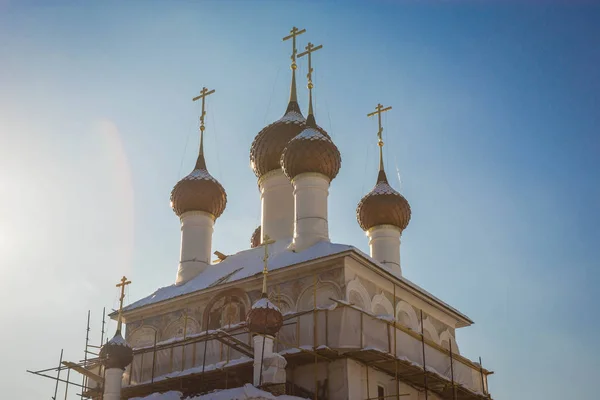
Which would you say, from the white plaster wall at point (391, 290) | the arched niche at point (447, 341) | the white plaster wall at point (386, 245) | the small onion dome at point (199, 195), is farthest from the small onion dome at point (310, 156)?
the arched niche at point (447, 341)

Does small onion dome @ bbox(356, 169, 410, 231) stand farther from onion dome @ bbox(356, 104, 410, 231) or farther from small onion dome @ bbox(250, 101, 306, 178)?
small onion dome @ bbox(250, 101, 306, 178)

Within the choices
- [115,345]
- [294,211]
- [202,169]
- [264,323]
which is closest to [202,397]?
[264,323]

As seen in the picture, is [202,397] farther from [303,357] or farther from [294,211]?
[294,211]

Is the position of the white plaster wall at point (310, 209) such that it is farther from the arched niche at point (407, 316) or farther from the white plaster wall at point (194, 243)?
the white plaster wall at point (194, 243)

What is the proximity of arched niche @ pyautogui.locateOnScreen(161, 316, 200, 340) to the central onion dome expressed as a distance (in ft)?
11.9

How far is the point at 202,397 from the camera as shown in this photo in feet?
56.0

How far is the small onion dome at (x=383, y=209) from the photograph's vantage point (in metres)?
24.5

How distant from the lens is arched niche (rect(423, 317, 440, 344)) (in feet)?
71.4

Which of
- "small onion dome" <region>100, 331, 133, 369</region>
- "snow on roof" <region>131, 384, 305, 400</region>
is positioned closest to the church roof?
"small onion dome" <region>100, 331, 133, 369</region>

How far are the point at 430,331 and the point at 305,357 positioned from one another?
4395 mm

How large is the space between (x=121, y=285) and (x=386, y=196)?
7399 mm

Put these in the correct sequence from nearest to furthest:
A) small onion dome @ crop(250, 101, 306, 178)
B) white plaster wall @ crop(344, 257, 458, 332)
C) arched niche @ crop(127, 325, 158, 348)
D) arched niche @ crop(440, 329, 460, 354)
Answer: white plaster wall @ crop(344, 257, 458, 332) < arched niche @ crop(127, 325, 158, 348) < arched niche @ crop(440, 329, 460, 354) < small onion dome @ crop(250, 101, 306, 178)

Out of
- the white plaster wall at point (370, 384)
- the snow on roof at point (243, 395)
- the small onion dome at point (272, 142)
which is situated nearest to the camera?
the snow on roof at point (243, 395)

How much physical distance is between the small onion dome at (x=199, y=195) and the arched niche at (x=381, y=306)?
18.4 feet
